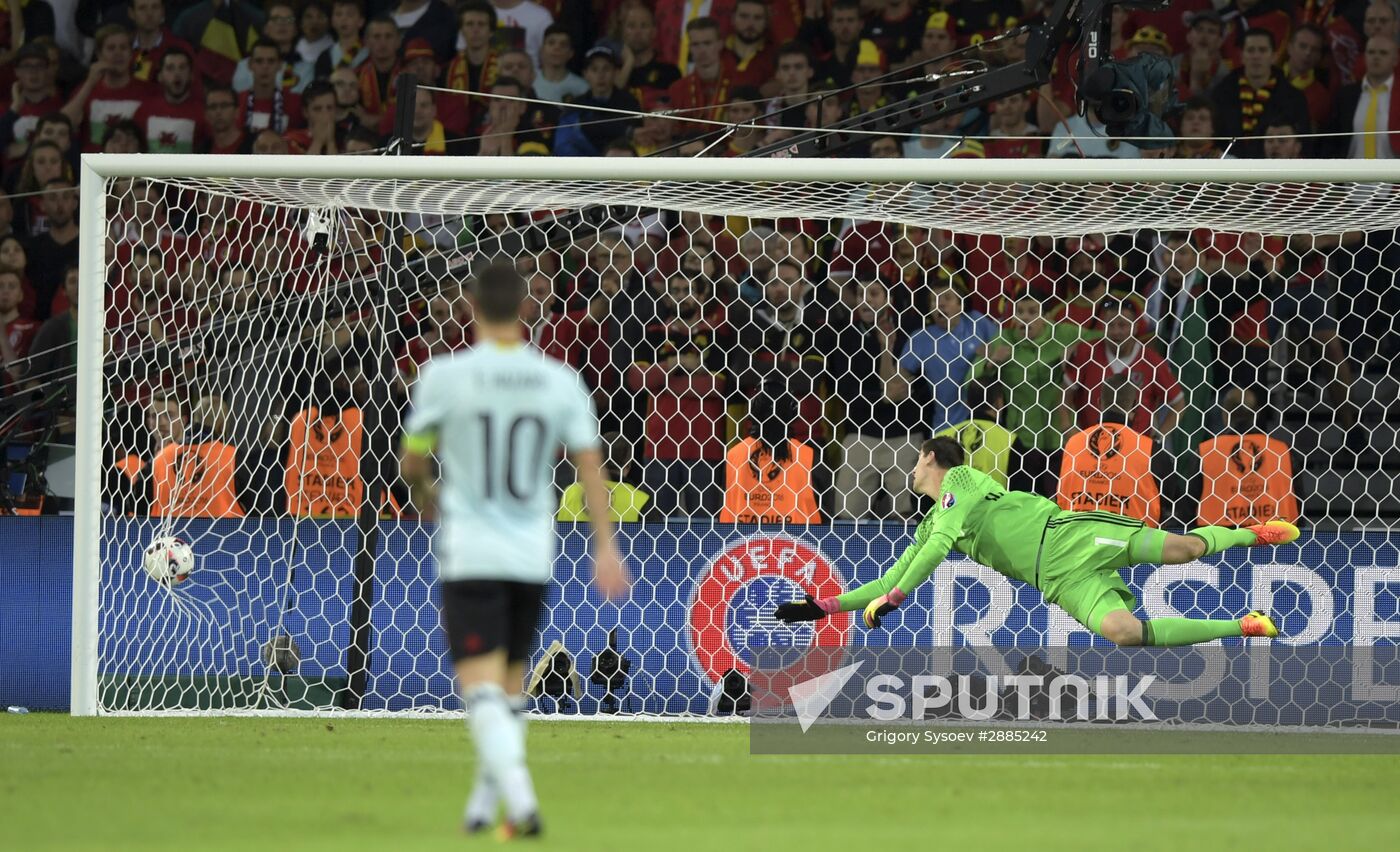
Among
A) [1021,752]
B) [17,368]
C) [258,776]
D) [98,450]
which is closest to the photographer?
[258,776]

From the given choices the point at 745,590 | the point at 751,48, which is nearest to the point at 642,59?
the point at 751,48

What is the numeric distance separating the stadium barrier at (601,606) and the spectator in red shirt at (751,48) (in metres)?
4.09

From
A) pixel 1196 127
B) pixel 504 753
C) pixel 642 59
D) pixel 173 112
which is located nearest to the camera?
pixel 504 753

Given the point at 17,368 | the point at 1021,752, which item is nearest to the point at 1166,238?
the point at 1021,752

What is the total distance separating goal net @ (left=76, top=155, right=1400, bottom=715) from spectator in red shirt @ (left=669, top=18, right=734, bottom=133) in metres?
2.17

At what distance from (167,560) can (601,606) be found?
1959 mm

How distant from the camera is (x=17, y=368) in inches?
412

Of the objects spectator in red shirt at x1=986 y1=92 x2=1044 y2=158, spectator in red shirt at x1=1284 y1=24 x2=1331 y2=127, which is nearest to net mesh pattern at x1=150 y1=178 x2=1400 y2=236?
spectator in red shirt at x1=986 y1=92 x2=1044 y2=158

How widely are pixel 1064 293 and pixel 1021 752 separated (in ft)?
11.0

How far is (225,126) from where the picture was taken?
1188cm

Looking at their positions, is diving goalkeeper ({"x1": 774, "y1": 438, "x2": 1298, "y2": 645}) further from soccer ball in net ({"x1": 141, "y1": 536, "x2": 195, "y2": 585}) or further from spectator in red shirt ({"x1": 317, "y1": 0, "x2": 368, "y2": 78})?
spectator in red shirt ({"x1": 317, "y1": 0, "x2": 368, "y2": 78})

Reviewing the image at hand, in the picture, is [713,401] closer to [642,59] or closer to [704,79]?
[704,79]

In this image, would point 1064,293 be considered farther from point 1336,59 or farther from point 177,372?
point 177,372

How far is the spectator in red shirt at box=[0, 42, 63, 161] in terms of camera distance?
12.3 meters
